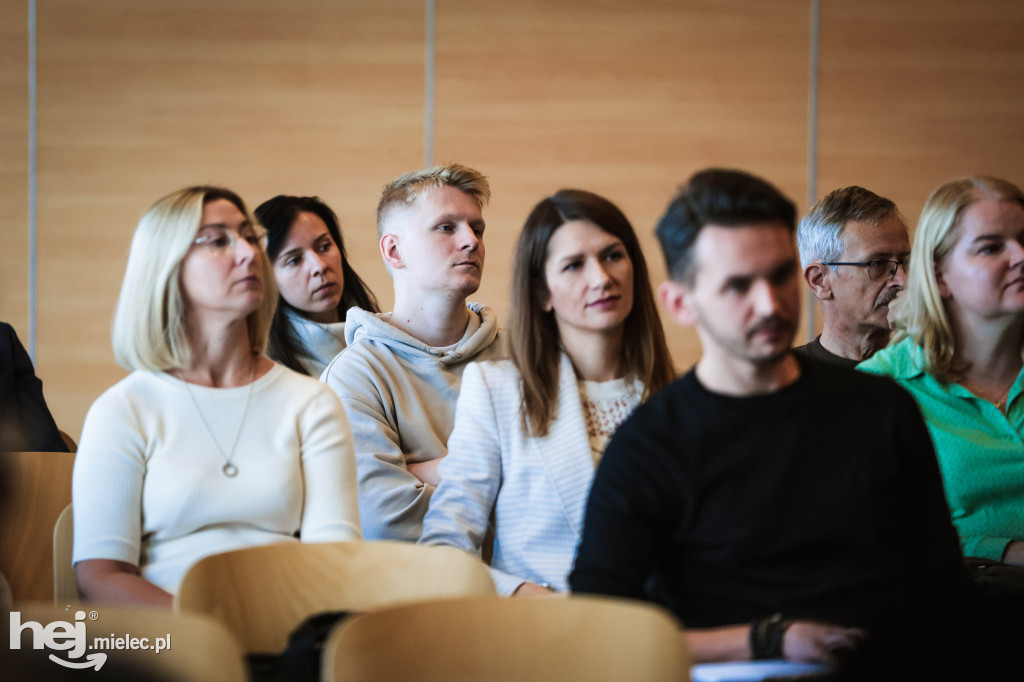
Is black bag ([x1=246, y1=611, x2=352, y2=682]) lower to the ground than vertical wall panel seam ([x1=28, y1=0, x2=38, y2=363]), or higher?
lower

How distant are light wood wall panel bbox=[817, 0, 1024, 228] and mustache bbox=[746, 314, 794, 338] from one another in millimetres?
3311

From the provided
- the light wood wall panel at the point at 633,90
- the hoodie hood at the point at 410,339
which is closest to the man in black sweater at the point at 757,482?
the hoodie hood at the point at 410,339

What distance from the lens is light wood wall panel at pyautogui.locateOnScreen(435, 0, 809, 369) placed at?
4641mm

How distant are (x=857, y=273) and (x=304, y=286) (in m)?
1.70

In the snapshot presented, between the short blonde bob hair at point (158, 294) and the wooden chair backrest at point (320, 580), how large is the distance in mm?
570

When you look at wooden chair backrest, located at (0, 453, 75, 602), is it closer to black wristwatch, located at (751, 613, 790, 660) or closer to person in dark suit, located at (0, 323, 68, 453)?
person in dark suit, located at (0, 323, 68, 453)

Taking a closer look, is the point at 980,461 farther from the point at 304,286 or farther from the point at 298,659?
the point at 304,286

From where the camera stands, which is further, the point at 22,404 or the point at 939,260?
the point at 22,404

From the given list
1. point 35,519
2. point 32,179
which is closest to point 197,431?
point 35,519

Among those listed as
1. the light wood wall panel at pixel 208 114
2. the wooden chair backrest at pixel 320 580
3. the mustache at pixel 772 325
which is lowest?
the wooden chair backrest at pixel 320 580

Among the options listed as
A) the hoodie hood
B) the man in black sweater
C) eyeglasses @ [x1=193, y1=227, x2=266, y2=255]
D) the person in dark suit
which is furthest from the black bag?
the person in dark suit

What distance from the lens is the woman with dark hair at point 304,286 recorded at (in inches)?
130

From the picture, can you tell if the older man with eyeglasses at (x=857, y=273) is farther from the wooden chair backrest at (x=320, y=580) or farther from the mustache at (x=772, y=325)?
the wooden chair backrest at (x=320, y=580)

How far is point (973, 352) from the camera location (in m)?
2.32
